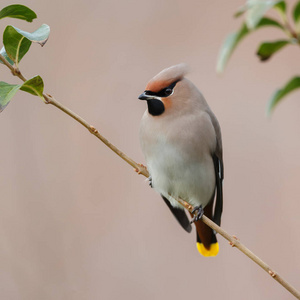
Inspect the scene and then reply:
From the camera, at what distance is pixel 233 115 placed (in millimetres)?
4551

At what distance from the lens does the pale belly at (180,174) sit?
2.68 metres

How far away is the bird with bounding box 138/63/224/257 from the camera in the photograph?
103 inches

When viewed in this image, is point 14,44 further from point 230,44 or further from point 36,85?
point 230,44

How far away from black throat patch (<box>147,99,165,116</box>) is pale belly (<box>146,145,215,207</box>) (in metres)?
0.15

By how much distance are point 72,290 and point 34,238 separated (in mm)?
458

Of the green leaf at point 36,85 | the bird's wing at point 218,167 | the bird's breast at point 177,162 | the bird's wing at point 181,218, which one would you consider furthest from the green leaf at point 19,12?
the bird's wing at point 181,218

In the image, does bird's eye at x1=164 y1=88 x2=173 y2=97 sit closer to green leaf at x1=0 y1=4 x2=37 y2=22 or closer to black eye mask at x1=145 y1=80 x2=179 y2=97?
black eye mask at x1=145 y1=80 x2=179 y2=97

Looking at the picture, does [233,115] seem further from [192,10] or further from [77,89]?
[77,89]

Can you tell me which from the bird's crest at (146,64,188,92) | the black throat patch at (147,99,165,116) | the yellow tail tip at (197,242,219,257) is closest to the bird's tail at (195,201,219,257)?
the yellow tail tip at (197,242,219,257)

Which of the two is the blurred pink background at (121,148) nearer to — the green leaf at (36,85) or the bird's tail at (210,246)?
the bird's tail at (210,246)

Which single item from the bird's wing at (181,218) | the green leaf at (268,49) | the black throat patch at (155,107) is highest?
the black throat patch at (155,107)

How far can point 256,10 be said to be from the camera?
64 cm

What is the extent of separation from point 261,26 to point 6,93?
707 millimetres

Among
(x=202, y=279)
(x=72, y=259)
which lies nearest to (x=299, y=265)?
(x=202, y=279)
